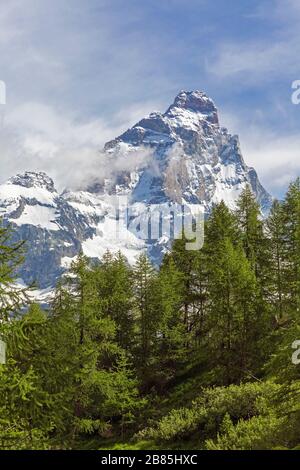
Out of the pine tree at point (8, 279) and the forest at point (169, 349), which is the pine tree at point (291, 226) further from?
the pine tree at point (8, 279)

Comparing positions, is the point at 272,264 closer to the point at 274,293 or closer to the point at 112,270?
the point at 274,293

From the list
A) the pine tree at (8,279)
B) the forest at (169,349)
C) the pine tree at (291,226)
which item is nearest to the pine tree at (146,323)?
the forest at (169,349)

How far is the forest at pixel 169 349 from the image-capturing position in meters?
16.5

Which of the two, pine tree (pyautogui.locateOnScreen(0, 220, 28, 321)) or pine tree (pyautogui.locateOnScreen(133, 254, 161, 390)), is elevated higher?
pine tree (pyautogui.locateOnScreen(0, 220, 28, 321))

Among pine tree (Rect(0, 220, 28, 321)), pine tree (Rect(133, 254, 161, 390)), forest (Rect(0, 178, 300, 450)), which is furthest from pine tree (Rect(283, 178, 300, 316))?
pine tree (Rect(0, 220, 28, 321))

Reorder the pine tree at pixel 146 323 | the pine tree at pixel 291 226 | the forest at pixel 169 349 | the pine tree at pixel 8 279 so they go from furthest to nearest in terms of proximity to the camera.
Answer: the pine tree at pixel 146 323 → the pine tree at pixel 291 226 → the forest at pixel 169 349 → the pine tree at pixel 8 279

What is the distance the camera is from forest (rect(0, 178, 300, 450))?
16484 mm

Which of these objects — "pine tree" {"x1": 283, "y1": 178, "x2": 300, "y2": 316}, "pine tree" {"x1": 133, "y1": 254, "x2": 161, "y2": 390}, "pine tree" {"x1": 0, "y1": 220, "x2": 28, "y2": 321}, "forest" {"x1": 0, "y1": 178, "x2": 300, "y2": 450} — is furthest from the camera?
"pine tree" {"x1": 133, "y1": 254, "x2": 161, "y2": 390}

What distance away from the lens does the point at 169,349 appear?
151 feet

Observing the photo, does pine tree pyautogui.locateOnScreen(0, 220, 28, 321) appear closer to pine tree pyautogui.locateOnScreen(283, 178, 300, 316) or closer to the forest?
the forest

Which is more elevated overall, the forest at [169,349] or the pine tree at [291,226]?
the pine tree at [291,226]

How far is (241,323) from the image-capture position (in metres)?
37.2

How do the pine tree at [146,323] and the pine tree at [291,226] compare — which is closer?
the pine tree at [291,226]

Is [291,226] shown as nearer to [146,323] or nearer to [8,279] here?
[146,323]
